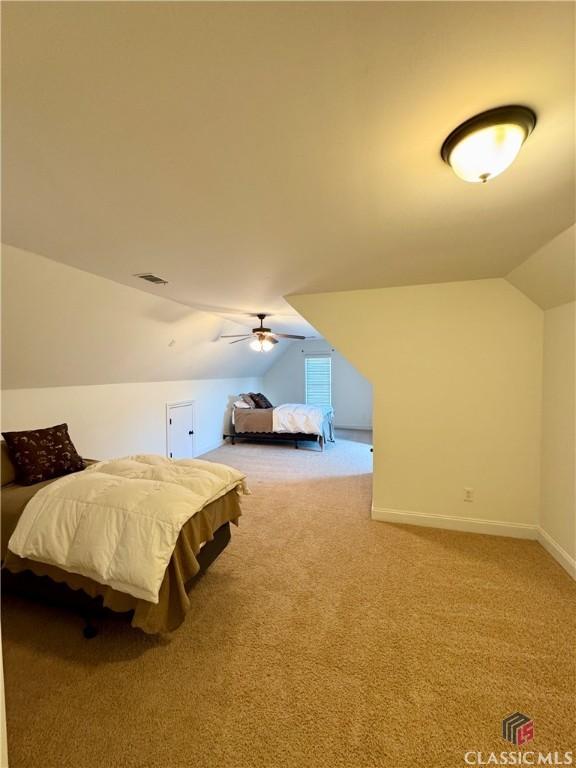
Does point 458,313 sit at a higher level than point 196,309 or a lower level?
lower

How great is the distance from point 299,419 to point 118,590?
4.76m

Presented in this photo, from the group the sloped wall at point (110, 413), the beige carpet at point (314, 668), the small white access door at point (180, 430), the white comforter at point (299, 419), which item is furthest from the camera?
the white comforter at point (299, 419)

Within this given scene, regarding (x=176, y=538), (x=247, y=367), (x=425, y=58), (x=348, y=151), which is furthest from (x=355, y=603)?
(x=247, y=367)

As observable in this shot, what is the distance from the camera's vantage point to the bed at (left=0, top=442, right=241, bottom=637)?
1.72 m

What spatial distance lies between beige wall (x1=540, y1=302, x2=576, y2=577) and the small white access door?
472 centimetres

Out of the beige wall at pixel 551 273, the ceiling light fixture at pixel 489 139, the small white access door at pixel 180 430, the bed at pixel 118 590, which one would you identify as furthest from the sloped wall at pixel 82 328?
the beige wall at pixel 551 273

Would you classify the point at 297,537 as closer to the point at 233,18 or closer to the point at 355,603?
the point at 355,603

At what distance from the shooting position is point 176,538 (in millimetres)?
1722

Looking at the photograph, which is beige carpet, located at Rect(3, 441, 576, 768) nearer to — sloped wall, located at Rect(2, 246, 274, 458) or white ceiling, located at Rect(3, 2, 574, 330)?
sloped wall, located at Rect(2, 246, 274, 458)

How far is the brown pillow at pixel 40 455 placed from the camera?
8.43 ft

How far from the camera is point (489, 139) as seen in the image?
105 cm

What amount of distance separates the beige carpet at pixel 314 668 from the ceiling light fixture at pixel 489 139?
7.59 feet

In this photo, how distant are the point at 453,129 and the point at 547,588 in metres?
2.92

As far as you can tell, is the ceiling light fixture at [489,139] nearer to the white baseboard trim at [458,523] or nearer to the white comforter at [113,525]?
the white comforter at [113,525]
